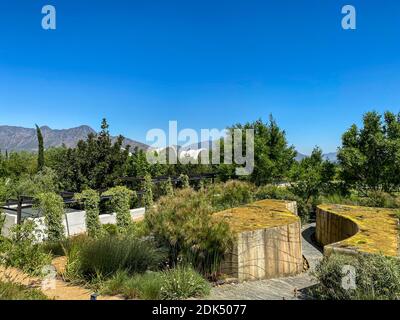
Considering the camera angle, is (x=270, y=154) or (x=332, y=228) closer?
(x=332, y=228)

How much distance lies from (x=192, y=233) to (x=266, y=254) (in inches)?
66.5

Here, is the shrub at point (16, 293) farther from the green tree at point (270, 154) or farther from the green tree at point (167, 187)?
the green tree at point (270, 154)

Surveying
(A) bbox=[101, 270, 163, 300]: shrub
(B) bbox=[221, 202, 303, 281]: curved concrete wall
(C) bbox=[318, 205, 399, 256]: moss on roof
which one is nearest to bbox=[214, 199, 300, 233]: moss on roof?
(B) bbox=[221, 202, 303, 281]: curved concrete wall

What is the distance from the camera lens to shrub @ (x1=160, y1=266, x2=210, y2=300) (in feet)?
17.3

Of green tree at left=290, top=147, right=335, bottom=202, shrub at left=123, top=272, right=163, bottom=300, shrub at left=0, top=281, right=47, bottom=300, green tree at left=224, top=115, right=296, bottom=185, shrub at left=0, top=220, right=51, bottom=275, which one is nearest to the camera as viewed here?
shrub at left=0, top=281, right=47, bottom=300

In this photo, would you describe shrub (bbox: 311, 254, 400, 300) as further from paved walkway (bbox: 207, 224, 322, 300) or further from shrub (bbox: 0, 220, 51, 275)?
shrub (bbox: 0, 220, 51, 275)

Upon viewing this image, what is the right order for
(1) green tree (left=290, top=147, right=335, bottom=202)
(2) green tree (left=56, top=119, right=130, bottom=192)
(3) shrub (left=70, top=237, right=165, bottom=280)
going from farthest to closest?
(2) green tree (left=56, top=119, right=130, bottom=192), (1) green tree (left=290, top=147, right=335, bottom=202), (3) shrub (left=70, top=237, right=165, bottom=280)

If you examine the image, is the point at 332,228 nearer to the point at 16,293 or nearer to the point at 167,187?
the point at 16,293

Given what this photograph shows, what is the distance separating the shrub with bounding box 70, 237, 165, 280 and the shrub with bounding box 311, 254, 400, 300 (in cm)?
292

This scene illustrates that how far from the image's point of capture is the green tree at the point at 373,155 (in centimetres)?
1509

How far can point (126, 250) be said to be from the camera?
636 cm

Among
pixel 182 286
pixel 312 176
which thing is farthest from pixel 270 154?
pixel 182 286

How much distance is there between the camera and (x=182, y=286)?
5387mm
